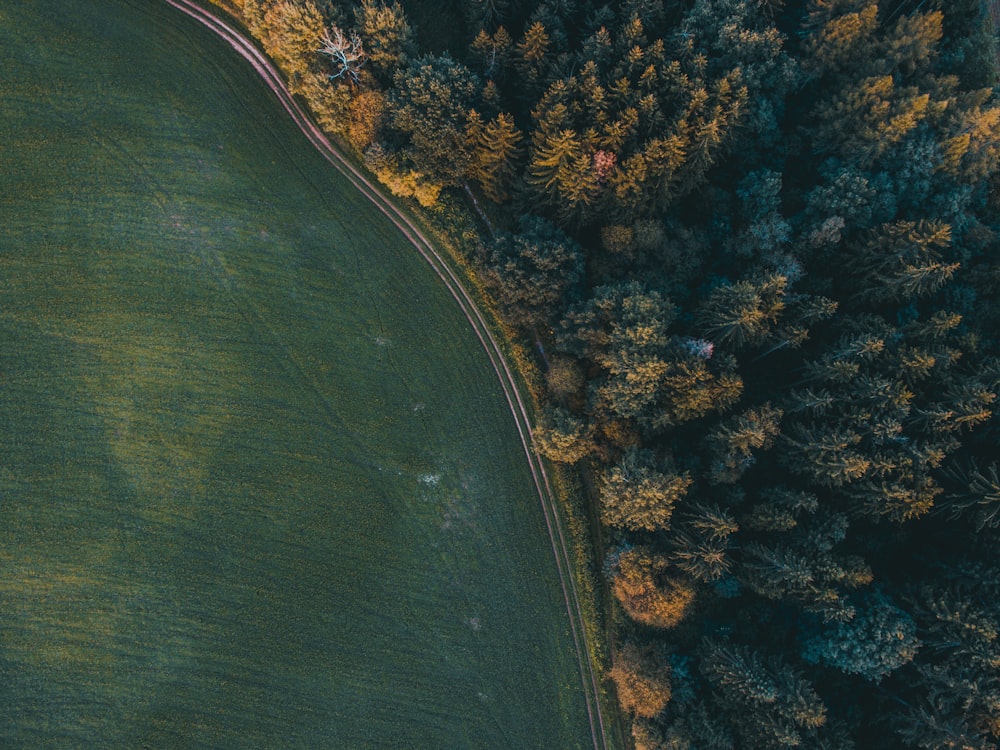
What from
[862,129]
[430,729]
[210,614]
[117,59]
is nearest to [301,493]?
[210,614]

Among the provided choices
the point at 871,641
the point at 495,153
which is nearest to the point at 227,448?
the point at 495,153

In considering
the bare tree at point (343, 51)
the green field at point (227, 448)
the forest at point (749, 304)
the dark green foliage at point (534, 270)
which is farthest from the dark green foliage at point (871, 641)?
the bare tree at point (343, 51)

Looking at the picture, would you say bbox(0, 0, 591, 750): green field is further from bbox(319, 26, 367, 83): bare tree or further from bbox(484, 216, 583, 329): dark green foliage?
bbox(319, 26, 367, 83): bare tree

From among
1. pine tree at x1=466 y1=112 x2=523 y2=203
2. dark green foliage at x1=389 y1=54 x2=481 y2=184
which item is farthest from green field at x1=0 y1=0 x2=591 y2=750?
pine tree at x1=466 y1=112 x2=523 y2=203

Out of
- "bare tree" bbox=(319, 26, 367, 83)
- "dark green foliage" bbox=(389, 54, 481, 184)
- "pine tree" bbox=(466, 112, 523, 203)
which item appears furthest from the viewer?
"dark green foliage" bbox=(389, 54, 481, 184)

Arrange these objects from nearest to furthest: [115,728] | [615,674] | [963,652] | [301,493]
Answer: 1. [963,652]
2. [615,674]
3. [115,728]
4. [301,493]

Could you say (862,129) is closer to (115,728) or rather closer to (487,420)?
(487,420)
